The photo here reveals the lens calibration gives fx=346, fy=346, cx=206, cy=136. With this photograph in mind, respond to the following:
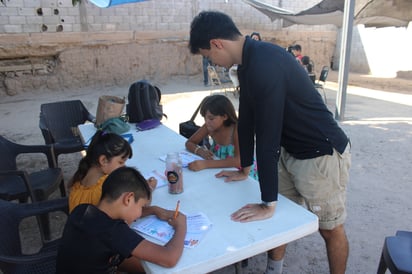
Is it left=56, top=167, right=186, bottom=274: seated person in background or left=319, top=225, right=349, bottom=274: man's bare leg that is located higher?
left=56, top=167, right=186, bottom=274: seated person in background

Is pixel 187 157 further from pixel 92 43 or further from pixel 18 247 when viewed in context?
pixel 92 43

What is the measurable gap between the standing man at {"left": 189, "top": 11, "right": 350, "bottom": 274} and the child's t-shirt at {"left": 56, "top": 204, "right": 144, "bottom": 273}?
48 cm

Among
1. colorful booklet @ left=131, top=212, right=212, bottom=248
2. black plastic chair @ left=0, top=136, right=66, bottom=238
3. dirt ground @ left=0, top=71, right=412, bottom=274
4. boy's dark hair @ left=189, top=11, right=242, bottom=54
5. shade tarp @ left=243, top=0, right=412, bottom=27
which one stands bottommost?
dirt ground @ left=0, top=71, right=412, bottom=274

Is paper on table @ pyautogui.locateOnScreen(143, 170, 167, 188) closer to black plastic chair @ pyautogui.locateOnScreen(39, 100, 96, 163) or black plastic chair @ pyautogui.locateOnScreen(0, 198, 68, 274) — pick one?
black plastic chair @ pyautogui.locateOnScreen(0, 198, 68, 274)

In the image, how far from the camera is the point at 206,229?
4.58 ft

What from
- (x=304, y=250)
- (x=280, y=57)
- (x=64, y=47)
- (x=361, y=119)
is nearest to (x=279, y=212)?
(x=280, y=57)

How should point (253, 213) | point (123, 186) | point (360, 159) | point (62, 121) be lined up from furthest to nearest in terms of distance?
point (360, 159), point (62, 121), point (253, 213), point (123, 186)

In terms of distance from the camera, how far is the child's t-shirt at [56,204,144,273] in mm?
1225

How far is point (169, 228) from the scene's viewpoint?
141cm

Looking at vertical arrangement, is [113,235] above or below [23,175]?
above

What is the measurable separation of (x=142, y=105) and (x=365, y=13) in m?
6.30

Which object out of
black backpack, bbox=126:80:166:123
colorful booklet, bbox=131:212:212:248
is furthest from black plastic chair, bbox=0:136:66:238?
colorful booklet, bbox=131:212:212:248

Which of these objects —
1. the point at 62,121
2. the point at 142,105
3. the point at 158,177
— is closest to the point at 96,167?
the point at 158,177

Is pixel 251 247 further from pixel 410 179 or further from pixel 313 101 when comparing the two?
pixel 410 179
